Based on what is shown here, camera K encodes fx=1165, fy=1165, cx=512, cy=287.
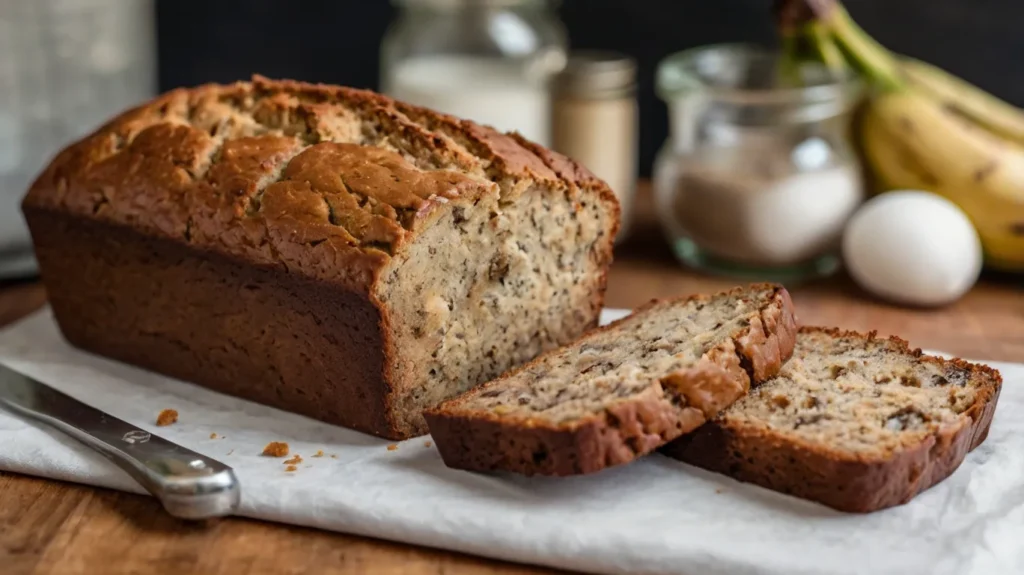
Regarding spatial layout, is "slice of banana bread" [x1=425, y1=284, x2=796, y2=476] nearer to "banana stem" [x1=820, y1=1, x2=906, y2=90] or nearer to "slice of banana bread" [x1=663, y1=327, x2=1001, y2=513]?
"slice of banana bread" [x1=663, y1=327, x2=1001, y2=513]

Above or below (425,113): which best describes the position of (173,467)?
below

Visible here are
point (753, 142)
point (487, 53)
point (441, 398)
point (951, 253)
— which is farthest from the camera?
point (487, 53)

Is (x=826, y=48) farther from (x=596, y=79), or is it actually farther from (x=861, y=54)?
(x=596, y=79)

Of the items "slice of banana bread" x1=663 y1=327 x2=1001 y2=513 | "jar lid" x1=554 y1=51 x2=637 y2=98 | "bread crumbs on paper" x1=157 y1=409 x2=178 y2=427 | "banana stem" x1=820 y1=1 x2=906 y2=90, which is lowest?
"bread crumbs on paper" x1=157 y1=409 x2=178 y2=427

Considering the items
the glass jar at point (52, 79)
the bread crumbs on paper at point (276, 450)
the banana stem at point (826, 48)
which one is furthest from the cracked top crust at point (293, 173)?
the banana stem at point (826, 48)

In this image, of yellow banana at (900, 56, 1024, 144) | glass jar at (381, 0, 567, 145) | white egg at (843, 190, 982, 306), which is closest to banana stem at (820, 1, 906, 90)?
yellow banana at (900, 56, 1024, 144)

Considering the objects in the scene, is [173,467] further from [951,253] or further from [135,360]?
[951,253]

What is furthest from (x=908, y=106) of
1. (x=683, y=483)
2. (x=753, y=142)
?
(x=683, y=483)
